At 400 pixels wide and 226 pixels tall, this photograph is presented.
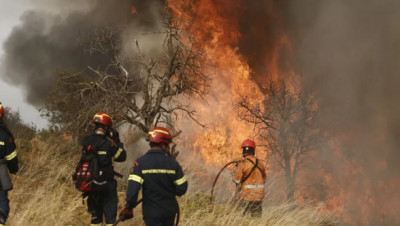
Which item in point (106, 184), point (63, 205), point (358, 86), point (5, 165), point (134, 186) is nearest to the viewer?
point (134, 186)

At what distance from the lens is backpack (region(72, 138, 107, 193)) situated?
5324 mm

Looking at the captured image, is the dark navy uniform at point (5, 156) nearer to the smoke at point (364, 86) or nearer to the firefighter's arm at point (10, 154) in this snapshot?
the firefighter's arm at point (10, 154)

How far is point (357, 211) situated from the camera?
2136 centimetres

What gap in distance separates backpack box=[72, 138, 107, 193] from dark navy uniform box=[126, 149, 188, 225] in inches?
48.9

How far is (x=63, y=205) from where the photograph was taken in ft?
22.6

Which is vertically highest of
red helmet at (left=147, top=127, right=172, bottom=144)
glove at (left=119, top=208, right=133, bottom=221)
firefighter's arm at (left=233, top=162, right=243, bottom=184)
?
red helmet at (left=147, top=127, right=172, bottom=144)

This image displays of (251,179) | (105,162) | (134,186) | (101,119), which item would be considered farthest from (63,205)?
(251,179)

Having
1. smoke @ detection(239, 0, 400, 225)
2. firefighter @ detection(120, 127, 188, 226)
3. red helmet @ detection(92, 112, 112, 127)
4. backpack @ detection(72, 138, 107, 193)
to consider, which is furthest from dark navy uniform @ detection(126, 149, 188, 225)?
smoke @ detection(239, 0, 400, 225)

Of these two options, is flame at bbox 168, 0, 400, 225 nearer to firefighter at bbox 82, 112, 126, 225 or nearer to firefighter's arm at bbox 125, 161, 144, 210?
firefighter at bbox 82, 112, 126, 225

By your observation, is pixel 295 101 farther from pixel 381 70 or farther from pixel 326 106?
pixel 381 70

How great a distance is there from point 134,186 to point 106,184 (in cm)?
144

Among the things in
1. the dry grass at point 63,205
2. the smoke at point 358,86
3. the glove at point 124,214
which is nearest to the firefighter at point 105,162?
the dry grass at point 63,205

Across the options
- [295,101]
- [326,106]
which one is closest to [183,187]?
[295,101]

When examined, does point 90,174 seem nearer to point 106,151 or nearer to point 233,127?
point 106,151
